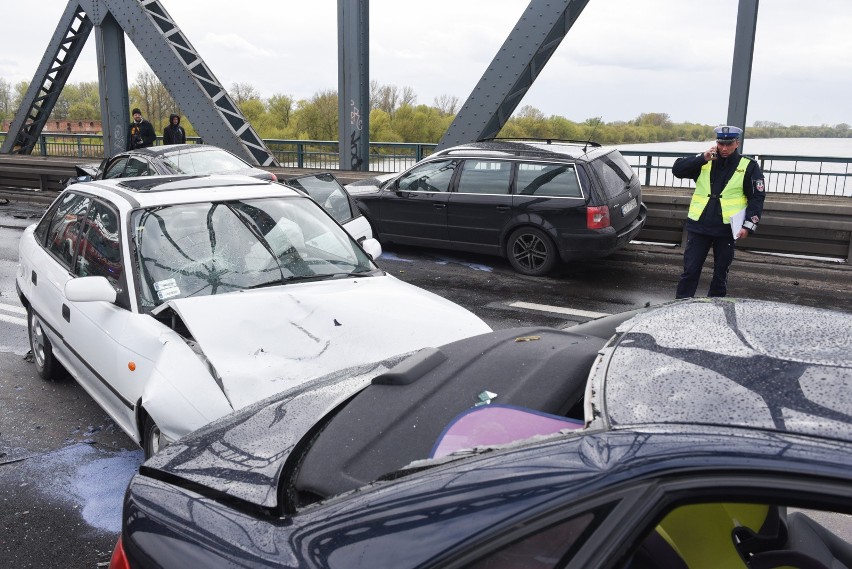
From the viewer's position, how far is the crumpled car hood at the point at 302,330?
3691 millimetres

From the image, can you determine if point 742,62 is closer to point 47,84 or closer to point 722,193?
point 722,193

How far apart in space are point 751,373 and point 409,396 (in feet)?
3.27

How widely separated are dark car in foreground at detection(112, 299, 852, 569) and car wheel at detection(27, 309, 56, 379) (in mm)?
3641

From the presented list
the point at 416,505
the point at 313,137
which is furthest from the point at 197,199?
the point at 313,137

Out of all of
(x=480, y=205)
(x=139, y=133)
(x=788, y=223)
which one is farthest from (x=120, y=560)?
(x=139, y=133)

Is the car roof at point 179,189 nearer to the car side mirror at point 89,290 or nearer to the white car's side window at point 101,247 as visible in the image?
the white car's side window at point 101,247

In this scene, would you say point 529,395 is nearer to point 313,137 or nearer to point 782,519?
point 782,519

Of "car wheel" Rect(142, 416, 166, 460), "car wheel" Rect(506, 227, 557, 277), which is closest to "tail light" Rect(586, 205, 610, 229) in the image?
"car wheel" Rect(506, 227, 557, 277)

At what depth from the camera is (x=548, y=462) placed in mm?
1579

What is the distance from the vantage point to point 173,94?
Answer: 18.2 metres

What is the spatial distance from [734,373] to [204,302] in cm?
297

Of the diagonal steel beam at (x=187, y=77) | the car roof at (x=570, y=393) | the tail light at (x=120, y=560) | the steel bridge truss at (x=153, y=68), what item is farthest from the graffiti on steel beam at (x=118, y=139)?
the tail light at (x=120, y=560)

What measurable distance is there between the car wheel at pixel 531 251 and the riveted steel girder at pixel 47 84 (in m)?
15.6

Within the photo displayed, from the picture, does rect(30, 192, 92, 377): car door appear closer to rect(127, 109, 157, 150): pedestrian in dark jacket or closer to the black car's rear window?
the black car's rear window
